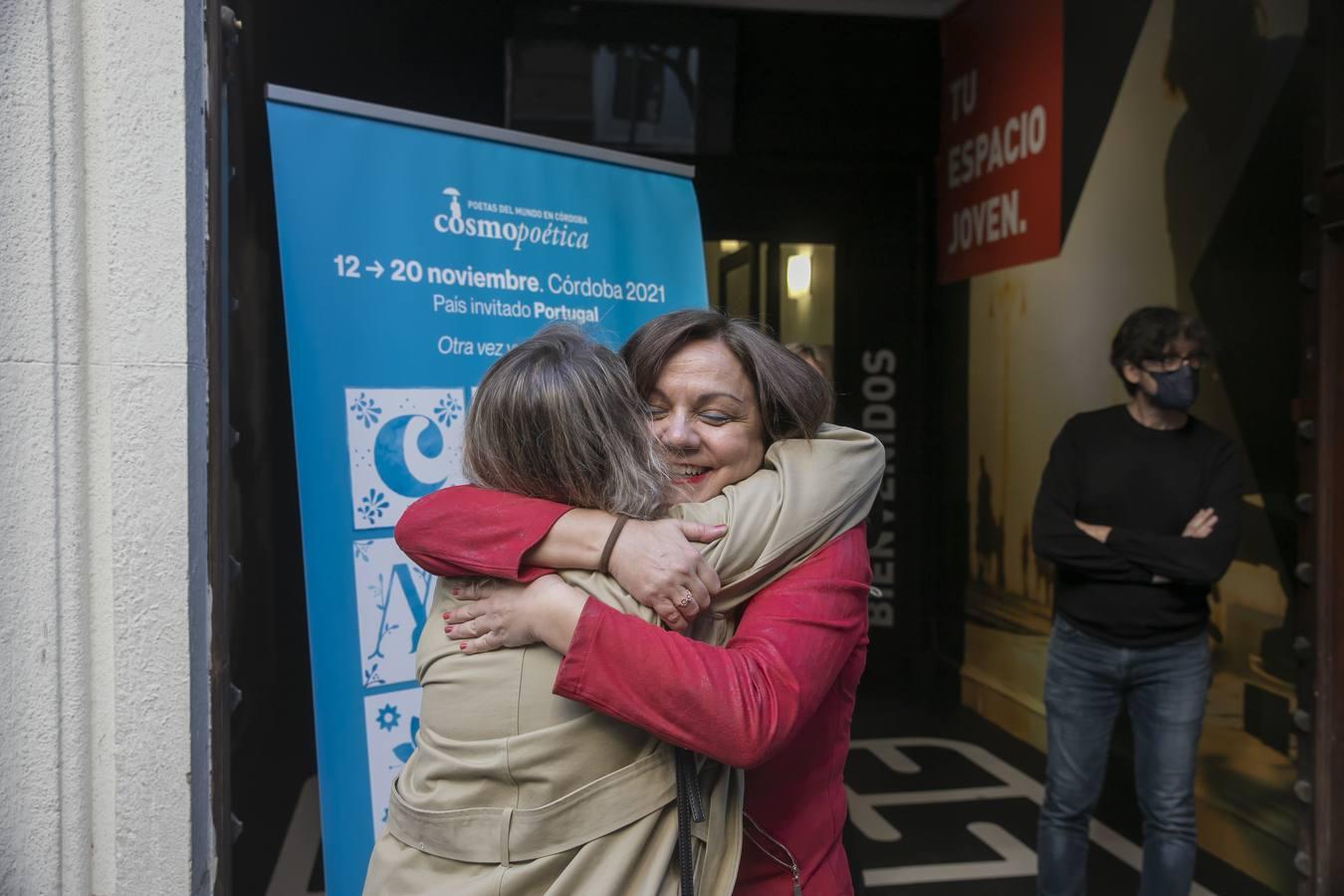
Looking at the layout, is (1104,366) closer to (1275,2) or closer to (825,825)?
(1275,2)

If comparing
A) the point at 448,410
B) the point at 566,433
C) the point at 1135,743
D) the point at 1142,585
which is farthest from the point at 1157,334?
the point at 566,433

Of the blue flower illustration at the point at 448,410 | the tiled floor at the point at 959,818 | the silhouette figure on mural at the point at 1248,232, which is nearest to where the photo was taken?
the blue flower illustration at the point at 448,410

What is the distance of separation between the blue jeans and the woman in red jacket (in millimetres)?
1899

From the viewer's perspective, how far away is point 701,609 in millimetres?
1132

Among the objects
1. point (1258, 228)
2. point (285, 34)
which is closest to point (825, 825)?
point (1258, 228)

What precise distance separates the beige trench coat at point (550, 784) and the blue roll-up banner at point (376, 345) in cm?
88

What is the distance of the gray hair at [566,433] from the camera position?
1.16 meters

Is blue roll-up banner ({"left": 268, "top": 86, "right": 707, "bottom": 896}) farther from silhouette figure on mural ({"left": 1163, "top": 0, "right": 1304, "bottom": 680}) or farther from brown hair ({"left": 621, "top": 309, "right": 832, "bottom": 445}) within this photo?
silhouette figure on mural ({"left": 1163, "top": 0, "right": 1304, "bottom": 680})

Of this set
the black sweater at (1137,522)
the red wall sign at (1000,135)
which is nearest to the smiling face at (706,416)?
the black sweater at (1137,522)

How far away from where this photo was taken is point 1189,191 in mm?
3889

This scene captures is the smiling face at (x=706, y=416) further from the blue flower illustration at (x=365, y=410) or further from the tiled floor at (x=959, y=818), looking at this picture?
the tiled floor at (x=959, y=818)

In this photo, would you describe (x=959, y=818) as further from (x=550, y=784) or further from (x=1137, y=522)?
(x=550, y=784)

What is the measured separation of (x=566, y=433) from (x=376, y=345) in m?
1.07

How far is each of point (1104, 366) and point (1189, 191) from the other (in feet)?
2.77
